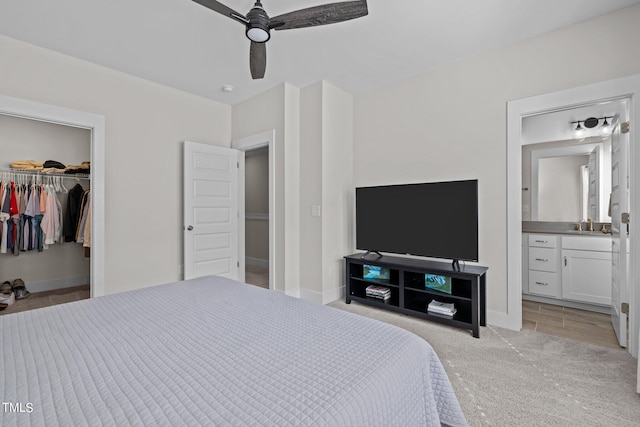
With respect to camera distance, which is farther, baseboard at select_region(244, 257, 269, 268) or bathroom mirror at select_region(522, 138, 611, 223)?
baseboard at select_region(244, 257, 269, 268)

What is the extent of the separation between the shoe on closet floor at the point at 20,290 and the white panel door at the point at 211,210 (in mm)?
2055

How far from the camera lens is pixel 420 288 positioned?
9.80ft

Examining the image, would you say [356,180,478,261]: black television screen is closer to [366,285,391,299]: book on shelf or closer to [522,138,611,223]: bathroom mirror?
[366,285,391,299]: book on shelf

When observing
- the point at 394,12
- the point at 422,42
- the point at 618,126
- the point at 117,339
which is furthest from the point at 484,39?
the point at 117,339

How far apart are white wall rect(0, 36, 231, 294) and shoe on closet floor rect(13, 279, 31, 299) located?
1.53 meters

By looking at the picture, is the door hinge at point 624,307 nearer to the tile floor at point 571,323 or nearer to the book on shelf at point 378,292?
the tile floor at point 571,323

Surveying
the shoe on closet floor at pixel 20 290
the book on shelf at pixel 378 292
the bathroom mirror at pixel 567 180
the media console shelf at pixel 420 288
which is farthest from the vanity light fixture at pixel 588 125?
the shoe on closet floor at pixel 20 290

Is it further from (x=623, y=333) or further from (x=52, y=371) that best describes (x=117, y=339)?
(x=623, y=333)

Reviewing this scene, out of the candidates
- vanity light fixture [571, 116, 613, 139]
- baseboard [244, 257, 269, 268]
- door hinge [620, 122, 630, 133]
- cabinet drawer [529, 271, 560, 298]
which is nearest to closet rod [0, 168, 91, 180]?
baseboard [244, 257, 269, 268]

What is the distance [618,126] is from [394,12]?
2.05m

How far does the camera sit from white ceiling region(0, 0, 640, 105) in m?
2.20

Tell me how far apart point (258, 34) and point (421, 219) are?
2227 mm

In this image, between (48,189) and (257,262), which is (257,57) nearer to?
(48,189)

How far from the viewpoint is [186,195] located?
11.9 feet
